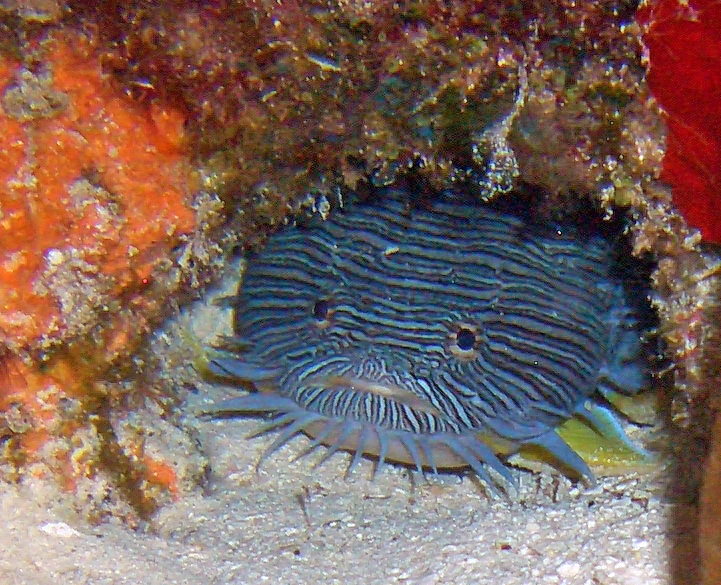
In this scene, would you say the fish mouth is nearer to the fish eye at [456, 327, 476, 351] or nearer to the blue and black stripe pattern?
the blue and black stripe pattern

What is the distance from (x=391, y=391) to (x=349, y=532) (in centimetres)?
70

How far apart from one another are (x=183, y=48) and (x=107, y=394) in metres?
1.52

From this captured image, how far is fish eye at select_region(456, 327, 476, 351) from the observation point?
3832 mm

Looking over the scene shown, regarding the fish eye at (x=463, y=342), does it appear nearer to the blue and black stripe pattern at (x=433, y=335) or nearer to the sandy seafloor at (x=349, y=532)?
the blue and black stripe pattern at (x=433, y=335)

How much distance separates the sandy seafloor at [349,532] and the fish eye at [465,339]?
78 cm

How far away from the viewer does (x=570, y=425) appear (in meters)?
4.38

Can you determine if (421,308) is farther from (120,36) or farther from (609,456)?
(120,36)

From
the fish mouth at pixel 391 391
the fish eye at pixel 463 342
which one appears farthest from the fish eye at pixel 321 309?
the fish eye at pixel 463 342

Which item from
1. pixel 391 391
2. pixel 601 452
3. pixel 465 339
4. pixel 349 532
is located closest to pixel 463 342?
pixel 465 339

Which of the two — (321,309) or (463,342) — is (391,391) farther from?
(321,309)

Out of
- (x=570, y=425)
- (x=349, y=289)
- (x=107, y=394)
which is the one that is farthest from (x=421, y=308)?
(x=107, y=394)

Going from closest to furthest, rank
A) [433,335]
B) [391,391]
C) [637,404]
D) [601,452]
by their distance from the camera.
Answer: [391,391], [433,335], [601,452], [637,404]

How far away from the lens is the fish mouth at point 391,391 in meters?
3.59

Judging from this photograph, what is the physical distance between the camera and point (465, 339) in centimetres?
384
